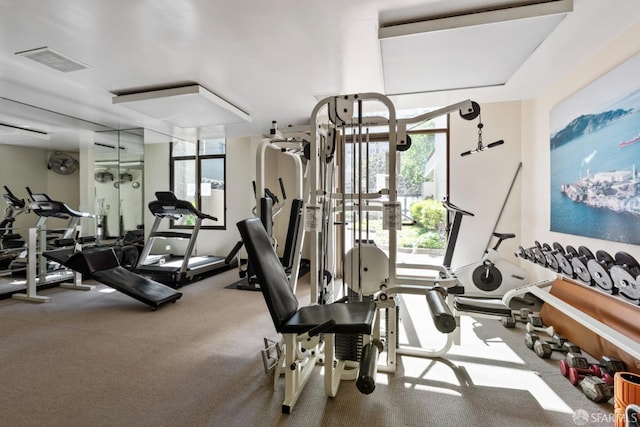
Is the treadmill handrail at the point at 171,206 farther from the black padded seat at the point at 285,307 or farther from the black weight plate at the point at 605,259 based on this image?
the black weight plate at the point at 605,259

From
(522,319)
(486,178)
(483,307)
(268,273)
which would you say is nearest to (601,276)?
(483,307)

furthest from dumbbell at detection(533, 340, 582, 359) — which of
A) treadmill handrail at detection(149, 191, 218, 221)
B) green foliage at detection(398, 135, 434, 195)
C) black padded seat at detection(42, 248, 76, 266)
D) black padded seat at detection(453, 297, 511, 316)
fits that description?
black padded seat at detection(42, 248, 76, 266)

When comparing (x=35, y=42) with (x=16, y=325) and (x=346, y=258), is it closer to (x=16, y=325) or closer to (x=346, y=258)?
(x=16, y=325)

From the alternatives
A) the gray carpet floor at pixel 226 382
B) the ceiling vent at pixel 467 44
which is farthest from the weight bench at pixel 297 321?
the ceiling vent at pixel 467 44

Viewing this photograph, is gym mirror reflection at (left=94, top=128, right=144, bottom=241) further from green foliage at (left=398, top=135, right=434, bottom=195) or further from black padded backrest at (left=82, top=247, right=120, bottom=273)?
green foliage at (left=398, top=135, right=434, bottom=195)

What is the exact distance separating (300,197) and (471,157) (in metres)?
2.65

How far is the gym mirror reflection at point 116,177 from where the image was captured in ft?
15.8

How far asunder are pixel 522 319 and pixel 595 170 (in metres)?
1.46

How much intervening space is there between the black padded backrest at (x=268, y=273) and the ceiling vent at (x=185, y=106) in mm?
2080

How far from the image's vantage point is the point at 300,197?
2.56 m

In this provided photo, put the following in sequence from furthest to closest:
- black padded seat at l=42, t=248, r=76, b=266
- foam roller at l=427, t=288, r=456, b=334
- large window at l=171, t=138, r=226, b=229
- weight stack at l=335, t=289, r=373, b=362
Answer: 1. large window at l=171, t=138, r=226, b=229
2. black padded seat at l=42, t=248, r=76, b=266
3. weight stack at l=335, t=289, r=373, b=362
4. foam roller at l=427, t=288, r=456, b=334

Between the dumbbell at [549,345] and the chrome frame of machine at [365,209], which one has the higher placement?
the chrome frame of machine at [365,209]

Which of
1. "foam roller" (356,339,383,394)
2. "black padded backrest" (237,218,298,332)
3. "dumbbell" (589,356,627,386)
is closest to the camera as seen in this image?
"foam roller" (356,339,383,394)

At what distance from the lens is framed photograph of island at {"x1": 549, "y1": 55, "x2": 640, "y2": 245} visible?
6.61 ft
